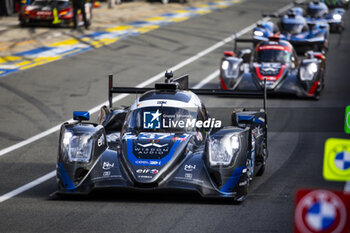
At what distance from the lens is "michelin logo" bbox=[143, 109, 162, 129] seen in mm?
12609

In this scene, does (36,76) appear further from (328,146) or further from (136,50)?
(328,146)

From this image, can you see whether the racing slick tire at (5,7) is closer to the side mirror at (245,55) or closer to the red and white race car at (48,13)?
the red and white race car at (48,13)

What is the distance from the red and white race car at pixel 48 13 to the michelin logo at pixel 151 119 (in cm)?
2447

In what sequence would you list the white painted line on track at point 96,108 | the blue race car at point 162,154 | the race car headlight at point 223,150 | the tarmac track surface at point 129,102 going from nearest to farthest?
1. the tarmac track surface at point 129,102
2. the blue race car at point 162,154
3. the race car headlight at point 223,150
4. the white painted line on track at point 96,108

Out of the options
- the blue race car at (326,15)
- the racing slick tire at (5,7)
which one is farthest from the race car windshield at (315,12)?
the racing slick tire at (5,7)

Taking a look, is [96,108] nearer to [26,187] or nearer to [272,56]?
[272,56]

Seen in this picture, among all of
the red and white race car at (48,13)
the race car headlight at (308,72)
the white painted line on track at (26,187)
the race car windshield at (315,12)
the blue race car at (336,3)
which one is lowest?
the blue race car at (336,3)

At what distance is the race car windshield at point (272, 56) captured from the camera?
22.2 m

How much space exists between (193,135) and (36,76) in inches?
544

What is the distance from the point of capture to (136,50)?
31.4m

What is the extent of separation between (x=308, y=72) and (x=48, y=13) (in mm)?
17516

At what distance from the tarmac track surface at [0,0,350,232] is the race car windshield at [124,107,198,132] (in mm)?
1161

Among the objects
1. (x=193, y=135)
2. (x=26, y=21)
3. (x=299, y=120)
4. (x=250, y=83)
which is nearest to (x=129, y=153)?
(x=193, y=135)

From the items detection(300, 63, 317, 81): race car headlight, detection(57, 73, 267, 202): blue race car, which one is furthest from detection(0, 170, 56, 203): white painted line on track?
detection(300, 63, 317, 81): race car headlight
